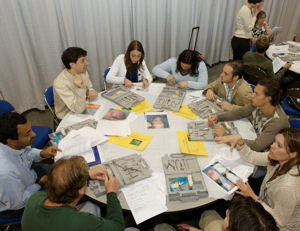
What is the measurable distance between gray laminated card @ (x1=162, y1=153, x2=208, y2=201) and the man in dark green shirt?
0.41m

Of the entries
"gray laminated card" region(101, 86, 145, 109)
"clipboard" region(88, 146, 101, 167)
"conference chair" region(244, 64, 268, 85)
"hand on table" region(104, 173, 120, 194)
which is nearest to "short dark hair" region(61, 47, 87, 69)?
"gray laminated card" region(101, 86, 145, 109)

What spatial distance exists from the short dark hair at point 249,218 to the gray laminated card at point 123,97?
1.55m

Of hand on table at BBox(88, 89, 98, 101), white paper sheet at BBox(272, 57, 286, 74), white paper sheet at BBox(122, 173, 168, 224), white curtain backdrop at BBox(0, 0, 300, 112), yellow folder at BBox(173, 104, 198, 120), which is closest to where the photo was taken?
white paper sheet at BBox(122, 173, 168, 224)

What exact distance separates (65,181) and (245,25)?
4385 millimetres

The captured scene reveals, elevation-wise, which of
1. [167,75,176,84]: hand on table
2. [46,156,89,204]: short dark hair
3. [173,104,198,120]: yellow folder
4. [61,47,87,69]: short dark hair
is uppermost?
[61,47,87,69]: short dark hair

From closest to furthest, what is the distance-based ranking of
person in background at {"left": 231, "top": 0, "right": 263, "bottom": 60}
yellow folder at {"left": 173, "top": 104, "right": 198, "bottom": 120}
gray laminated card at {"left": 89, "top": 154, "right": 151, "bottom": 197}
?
gray laminated card at {"left": 89, "top": 154, "right": 151, "bottom": 197} → yellow folder at {"left": 173, "top": 104, "right": 198, "bottom": 120} → person in background at {"left": 231, "top": 0, "right": 263, "bottom": 60}

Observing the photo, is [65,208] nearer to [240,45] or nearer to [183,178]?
[183,178]

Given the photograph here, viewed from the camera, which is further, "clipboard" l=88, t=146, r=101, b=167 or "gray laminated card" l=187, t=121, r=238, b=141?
"gray laminated card" l=187, t=121, r=238, b=141

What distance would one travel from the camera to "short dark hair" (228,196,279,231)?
1.14 meters

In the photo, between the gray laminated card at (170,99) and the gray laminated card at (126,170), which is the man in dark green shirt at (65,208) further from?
the gray laminated card at (170,99)

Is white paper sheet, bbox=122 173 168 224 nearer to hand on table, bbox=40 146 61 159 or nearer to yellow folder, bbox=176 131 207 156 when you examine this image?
yellow folder, bbox=176 131 207 156

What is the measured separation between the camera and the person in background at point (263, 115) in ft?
6.51

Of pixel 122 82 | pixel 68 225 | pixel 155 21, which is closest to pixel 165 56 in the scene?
pixel 155 21

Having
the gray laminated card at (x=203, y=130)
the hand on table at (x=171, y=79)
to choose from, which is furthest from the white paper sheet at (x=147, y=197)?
the hand on table at (x=171, y=79)
